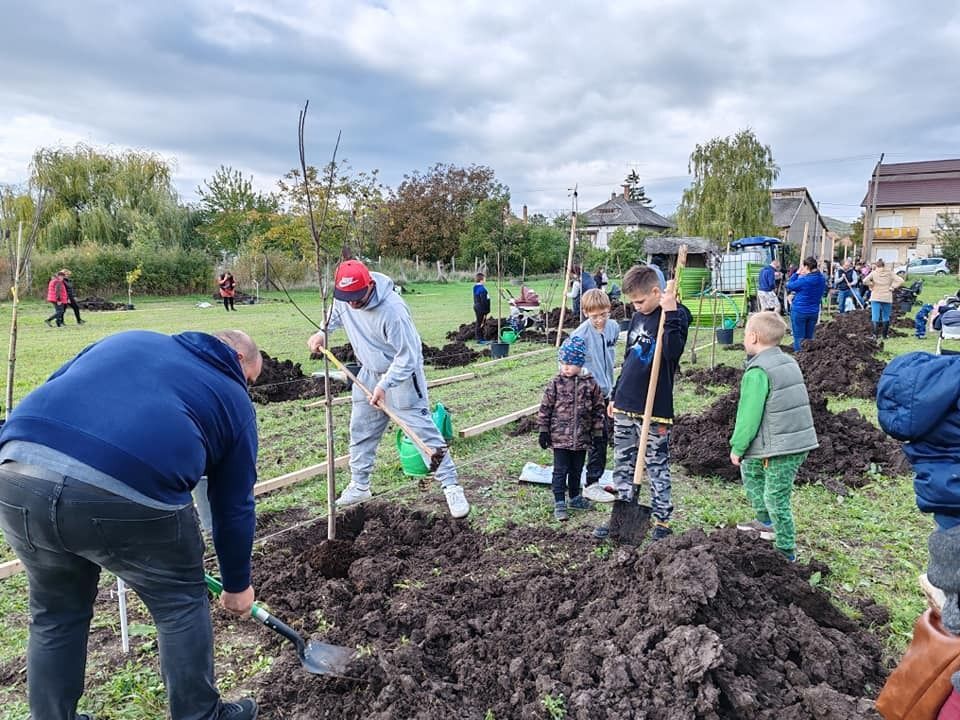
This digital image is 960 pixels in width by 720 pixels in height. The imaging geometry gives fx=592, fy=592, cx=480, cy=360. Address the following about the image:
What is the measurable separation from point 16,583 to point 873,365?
10779 millimetres

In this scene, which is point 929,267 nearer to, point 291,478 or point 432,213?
point 432,213

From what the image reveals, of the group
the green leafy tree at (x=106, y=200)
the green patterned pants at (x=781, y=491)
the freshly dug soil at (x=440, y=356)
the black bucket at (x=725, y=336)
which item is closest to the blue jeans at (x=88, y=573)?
the green patterned pants at (x=781, y=491)

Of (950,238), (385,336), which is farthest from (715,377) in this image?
(950,238)

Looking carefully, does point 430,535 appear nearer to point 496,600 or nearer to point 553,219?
point 496,600

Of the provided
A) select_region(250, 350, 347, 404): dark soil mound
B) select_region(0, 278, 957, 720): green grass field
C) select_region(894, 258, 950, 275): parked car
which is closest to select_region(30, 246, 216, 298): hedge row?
select_region(0, 278, 957, 720): green grass field

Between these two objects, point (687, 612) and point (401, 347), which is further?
point (401, 347)

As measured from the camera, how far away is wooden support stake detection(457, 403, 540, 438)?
264 inches

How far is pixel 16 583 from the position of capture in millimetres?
3732

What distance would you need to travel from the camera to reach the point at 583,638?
2701 mm

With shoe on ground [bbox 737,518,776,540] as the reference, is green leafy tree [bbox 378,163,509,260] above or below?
above

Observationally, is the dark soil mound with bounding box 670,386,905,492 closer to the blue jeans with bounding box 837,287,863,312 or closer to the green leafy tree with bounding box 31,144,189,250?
the blue jeans with bounding box 837,287,863,312

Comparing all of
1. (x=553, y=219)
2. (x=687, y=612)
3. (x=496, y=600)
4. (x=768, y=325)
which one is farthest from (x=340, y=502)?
(x=553, y=219)

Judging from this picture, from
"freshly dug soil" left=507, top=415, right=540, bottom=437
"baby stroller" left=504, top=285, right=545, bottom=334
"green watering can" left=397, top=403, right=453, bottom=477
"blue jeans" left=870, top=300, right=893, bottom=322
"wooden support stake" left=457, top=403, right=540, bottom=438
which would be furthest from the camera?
"baby stroller" left=504, top=285, right=545, bottom=334

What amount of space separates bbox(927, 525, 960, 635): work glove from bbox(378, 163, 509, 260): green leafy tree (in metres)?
40.8
